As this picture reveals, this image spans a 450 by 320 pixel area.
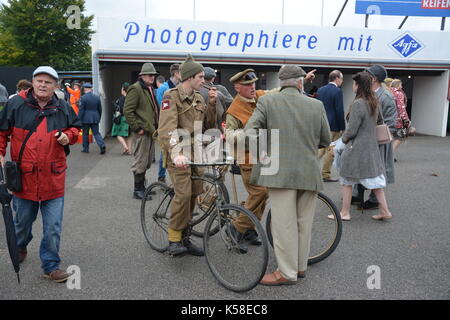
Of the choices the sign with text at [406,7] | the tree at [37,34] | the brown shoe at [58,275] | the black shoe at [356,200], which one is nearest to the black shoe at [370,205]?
the black shoe at [356,200]

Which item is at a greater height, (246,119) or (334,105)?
(334,105)

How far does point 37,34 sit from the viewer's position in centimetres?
3875

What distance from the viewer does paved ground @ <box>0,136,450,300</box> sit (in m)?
3.46

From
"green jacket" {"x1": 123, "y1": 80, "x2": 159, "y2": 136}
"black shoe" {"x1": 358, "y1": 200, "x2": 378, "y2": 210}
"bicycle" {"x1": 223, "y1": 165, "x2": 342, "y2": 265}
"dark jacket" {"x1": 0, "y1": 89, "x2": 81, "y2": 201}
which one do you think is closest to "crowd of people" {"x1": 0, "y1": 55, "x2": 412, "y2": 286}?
"dark jacket" {"x1": 0, "y1": 89, "x2": 81, "y2": 201}

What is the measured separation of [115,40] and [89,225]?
8.87 m

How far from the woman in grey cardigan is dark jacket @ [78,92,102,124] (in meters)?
7.71

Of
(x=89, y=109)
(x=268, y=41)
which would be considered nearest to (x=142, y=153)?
(x=89, y=109)

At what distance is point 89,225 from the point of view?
520 cm

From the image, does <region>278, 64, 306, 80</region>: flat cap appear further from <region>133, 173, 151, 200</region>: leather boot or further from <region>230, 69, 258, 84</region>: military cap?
<region>133, 173, 151, 200</region>: leather boot

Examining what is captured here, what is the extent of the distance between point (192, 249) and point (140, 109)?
2950mm

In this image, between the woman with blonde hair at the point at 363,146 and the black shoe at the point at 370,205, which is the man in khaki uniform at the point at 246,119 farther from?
the black shoe at the point at 370,205

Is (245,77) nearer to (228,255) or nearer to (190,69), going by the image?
(190,69)

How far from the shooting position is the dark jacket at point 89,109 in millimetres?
11008
